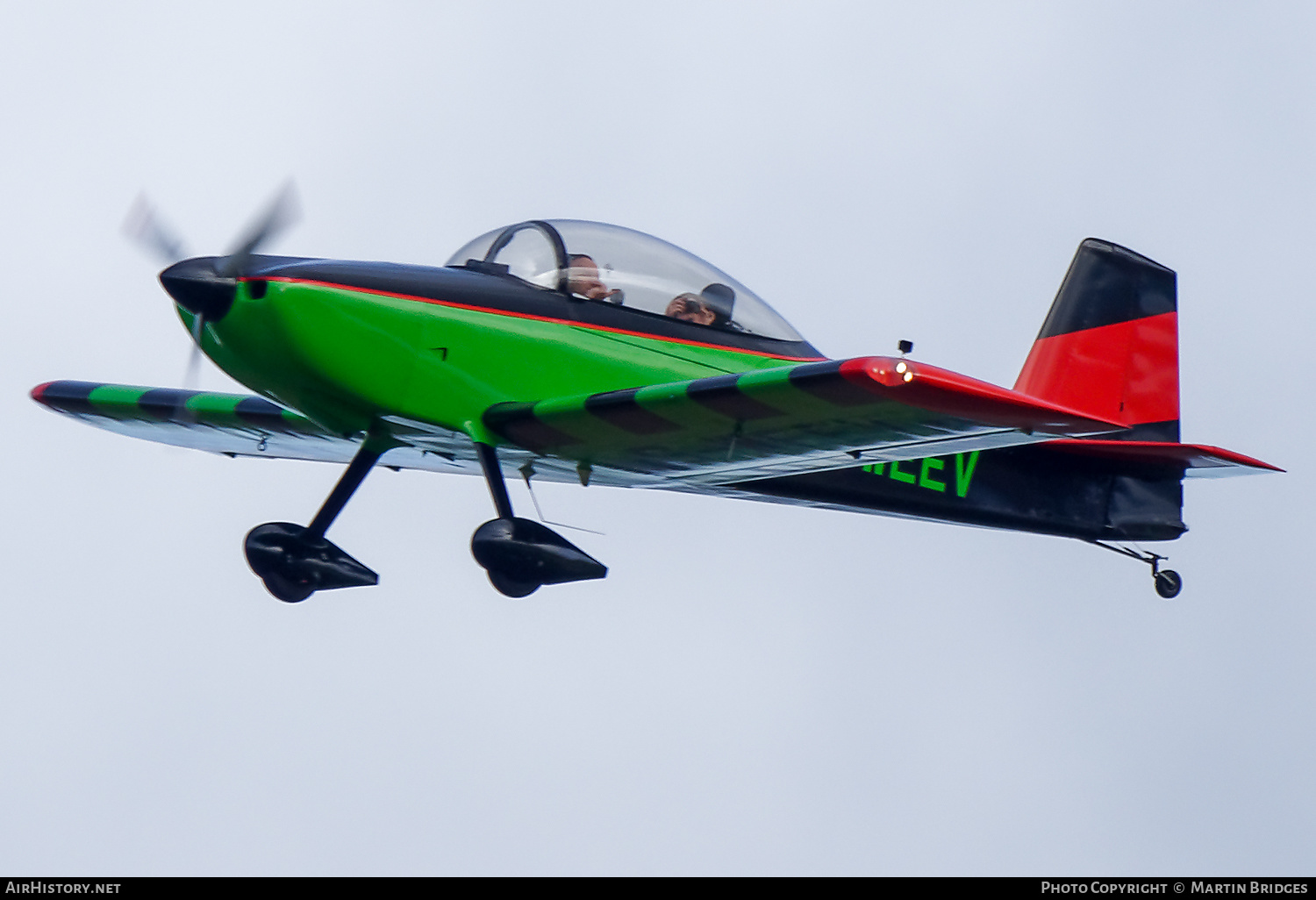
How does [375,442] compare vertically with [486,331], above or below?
below

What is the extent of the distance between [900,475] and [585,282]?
105 inches

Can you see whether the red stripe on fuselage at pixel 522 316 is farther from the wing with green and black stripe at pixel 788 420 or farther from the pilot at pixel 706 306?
the wing with green and black stripe at pixel 788 420

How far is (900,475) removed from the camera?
36.1 ft

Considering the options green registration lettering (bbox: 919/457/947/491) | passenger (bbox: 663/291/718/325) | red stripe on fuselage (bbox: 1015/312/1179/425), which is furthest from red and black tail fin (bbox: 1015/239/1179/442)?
passenger (bbox: 663/291/718/325)

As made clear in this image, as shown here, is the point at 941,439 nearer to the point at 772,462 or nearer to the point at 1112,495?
the point at 772,462

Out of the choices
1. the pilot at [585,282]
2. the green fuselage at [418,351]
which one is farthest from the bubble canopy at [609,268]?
the green fuselage at [418,351]

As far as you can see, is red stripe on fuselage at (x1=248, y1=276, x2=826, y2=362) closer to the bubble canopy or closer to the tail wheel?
the bubble canopy

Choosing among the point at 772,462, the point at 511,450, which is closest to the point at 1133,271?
the point at 772,462

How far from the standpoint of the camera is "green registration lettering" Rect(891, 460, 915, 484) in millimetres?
10992

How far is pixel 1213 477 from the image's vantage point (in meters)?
11.4
